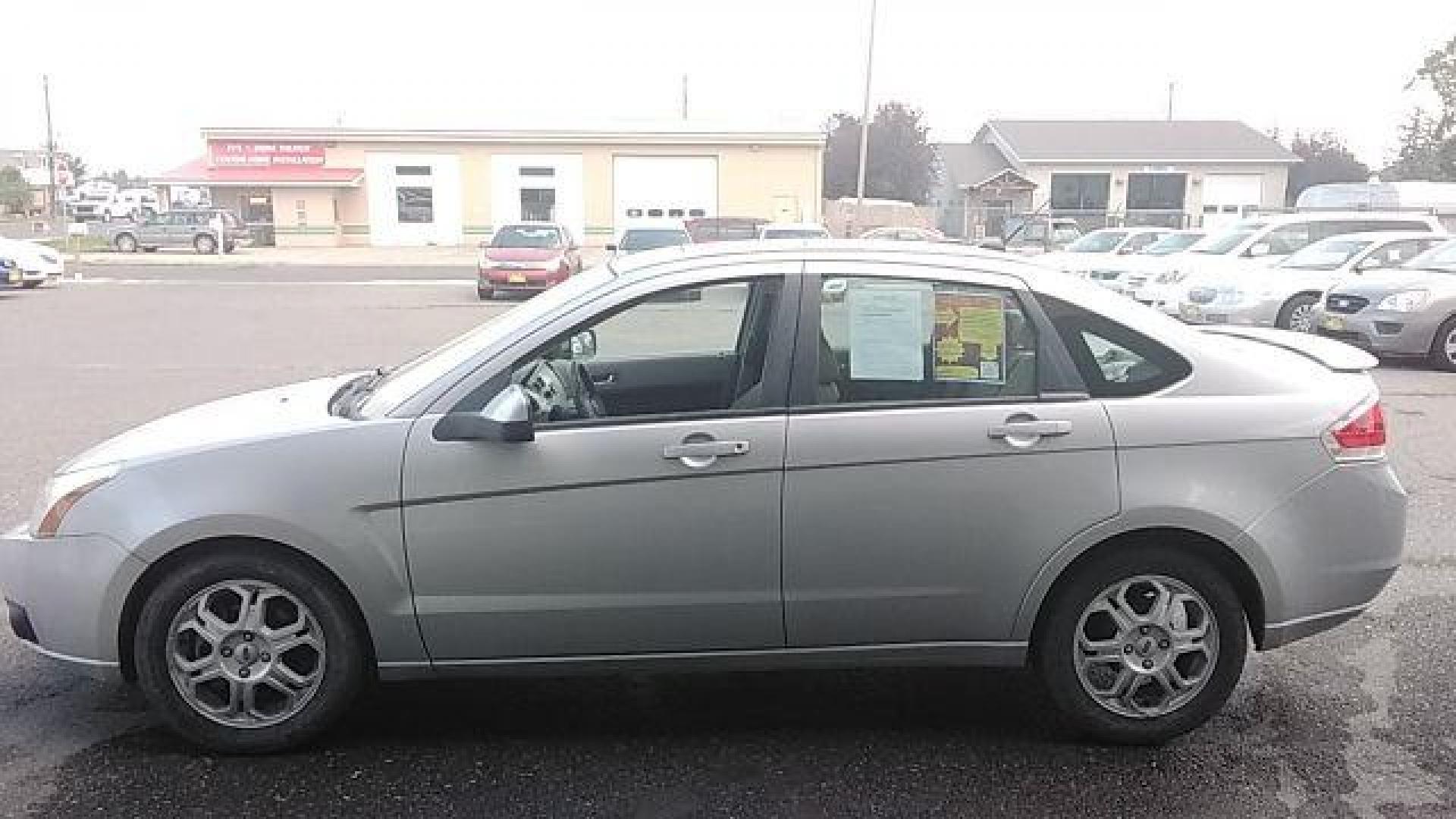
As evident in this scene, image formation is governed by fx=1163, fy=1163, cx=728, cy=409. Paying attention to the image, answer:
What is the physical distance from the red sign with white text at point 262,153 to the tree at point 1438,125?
50159 millimetres

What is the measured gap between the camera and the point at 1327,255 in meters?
14.8

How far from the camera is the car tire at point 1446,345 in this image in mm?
12336

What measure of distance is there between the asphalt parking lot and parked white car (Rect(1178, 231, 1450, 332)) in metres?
9.45

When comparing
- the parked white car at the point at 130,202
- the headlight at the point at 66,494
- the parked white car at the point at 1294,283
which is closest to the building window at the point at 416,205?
the parked white car at the point at 130,202

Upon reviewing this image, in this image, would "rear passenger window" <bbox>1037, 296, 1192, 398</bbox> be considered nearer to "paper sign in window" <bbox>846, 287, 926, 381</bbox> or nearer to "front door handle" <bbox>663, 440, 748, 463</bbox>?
"paper sign in window" <bbox>846, 287, 926, 381</bbox>

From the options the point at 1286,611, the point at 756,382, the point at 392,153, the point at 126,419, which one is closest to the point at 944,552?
the point at 756,382

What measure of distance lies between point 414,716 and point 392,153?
46.2 meters

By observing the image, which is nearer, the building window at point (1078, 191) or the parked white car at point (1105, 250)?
the parked white car at point (1105, 250)

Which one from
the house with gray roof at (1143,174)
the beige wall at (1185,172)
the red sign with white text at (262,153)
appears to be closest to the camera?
the red sign with white text at (262,153)

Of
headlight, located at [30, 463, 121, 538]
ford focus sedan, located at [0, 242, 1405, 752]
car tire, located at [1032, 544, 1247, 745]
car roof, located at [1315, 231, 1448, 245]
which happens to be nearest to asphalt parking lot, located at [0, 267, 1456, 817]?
car tire, located at [1032, 544, 1247, 745]

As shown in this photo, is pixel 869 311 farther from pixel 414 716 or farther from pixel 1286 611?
pixel 414 716

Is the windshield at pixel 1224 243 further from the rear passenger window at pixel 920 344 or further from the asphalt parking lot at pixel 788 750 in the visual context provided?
the rear passenger window at pixel 920 344

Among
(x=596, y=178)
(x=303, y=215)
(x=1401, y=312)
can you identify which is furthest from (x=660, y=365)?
(x=303, y=215)

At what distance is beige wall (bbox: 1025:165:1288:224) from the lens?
54.8 m
